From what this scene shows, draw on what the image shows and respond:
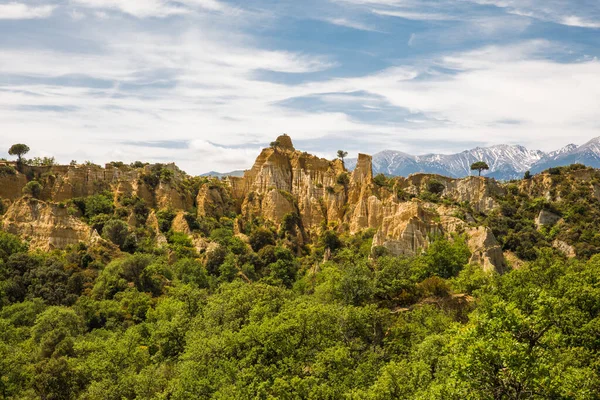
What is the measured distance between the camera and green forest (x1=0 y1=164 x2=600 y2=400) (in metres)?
17.5

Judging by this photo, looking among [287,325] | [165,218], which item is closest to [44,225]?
[165,218]

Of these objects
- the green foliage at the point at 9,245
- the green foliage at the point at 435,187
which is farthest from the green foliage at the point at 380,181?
the green foliage at the point at 9,245

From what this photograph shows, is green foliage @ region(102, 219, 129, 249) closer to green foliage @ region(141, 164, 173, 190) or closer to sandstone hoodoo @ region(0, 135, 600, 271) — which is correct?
sandstone hoodoo @ region(0, 135, 600, 271)

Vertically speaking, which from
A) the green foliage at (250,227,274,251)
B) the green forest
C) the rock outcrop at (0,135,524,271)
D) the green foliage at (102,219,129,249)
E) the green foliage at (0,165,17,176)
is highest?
the green foliage at (0,165,17,176)

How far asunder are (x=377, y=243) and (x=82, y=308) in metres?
32.4

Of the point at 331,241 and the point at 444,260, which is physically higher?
the point at 331,241

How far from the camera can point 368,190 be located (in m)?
73.6

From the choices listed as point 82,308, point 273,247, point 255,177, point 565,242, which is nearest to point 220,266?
point 273,247

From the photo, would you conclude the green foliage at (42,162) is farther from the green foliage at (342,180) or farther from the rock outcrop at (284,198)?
the green foliage at (342,180)

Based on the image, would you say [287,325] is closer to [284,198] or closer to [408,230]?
[408,230]

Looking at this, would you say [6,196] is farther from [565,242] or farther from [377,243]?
[565,242]

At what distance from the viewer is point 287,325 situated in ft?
84.2

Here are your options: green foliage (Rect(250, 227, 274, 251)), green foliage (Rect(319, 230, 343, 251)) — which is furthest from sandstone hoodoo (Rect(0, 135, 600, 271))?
green foliage (Rect(319, 230, 343, 251))

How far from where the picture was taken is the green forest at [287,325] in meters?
17.5
